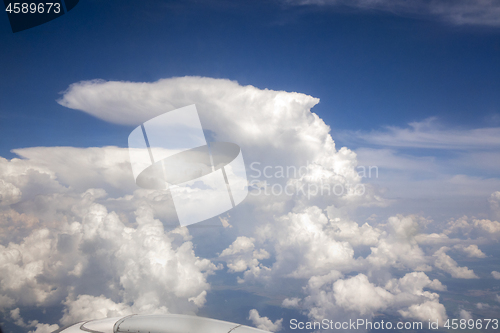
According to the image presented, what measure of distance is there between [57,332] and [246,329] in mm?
8006

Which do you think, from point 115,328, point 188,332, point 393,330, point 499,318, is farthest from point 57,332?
point 499,318

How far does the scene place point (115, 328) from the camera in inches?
361

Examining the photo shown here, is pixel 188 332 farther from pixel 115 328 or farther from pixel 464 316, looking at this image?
pixel 464 316

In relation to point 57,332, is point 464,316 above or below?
below

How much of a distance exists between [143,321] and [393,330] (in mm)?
256556

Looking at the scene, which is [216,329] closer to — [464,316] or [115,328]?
[115,328]

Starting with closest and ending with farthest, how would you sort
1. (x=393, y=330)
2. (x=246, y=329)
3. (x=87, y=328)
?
(x=246, y=329) → (x=87, y=328) → (x=393, y=330)

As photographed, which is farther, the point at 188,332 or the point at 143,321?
the point at 143,321

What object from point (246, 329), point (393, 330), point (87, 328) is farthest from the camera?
point (393, 330)

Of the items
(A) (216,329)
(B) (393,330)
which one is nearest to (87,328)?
(A) (216,329)

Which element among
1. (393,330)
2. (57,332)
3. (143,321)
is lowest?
(393,330)

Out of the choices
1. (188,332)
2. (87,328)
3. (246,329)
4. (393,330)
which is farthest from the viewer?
(393,330)

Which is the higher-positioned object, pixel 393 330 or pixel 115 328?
pixel 115 328

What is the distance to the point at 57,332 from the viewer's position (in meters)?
10.0
